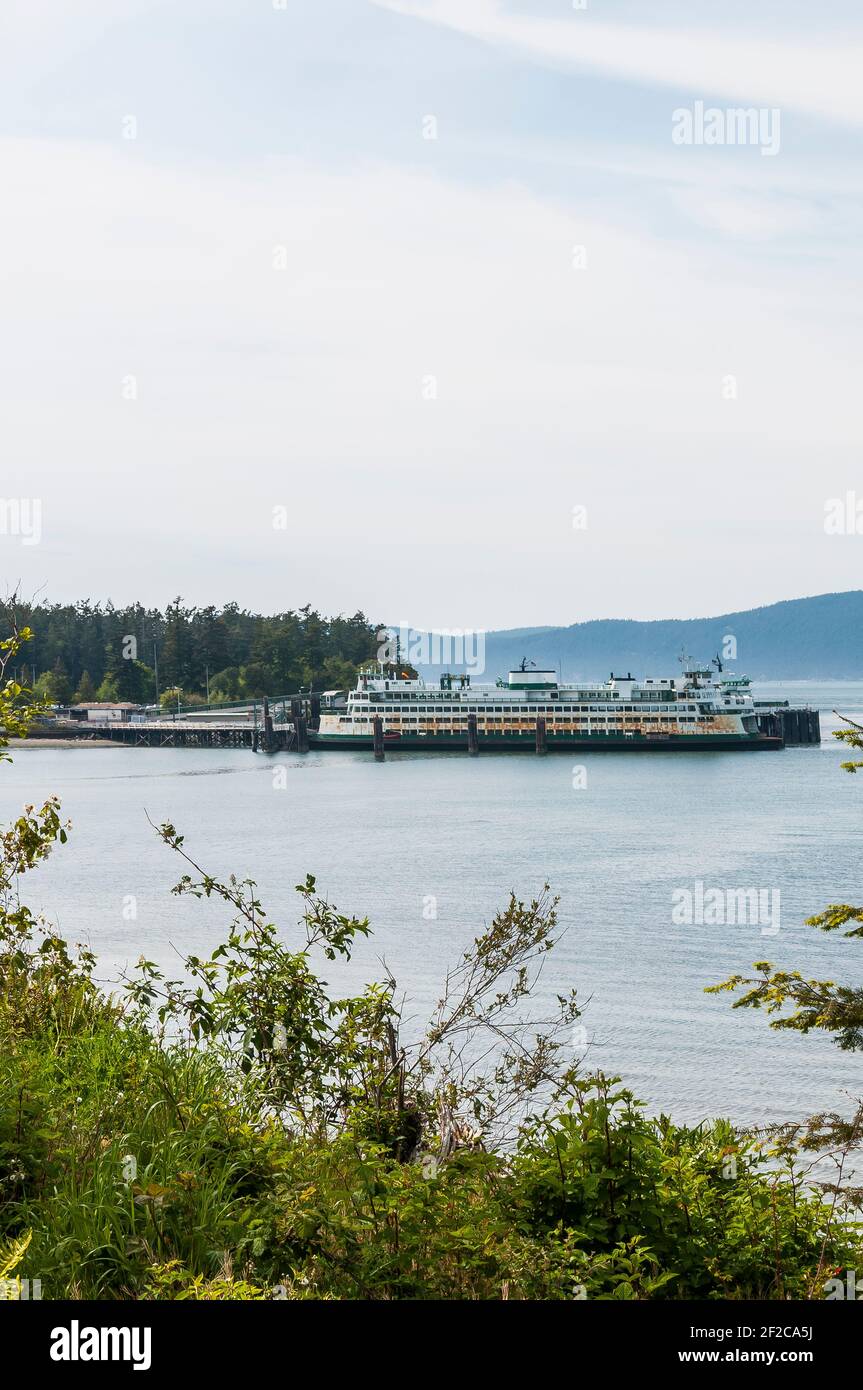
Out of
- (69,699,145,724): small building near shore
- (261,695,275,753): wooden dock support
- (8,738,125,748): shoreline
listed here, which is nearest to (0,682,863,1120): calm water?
(261,695,275,753): wooden dock support

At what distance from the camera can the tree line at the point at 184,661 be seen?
101 m

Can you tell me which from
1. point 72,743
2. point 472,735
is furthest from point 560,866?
point 72,743

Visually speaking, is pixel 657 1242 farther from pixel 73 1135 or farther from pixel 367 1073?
pixel 73 1135

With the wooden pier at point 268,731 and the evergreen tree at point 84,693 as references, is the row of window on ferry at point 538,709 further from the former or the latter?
the evergreen tree at point 84,693

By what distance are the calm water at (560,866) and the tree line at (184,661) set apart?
101 feet

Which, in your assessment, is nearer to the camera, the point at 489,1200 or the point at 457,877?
the point at 489,1200

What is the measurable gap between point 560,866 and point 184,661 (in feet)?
239

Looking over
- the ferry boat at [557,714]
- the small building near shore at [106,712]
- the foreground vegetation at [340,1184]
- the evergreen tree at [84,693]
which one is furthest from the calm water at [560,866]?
the evergreen tree at [84,693]

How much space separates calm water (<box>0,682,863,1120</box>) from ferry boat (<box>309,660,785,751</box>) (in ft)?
7.24

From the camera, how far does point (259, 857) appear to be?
1377 inches

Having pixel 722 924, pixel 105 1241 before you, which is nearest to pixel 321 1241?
pixel 105 1241
